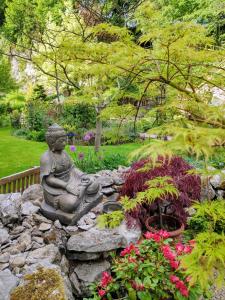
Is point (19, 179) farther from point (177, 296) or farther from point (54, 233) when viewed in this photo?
point (177, 296)

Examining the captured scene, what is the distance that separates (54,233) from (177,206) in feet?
5.55

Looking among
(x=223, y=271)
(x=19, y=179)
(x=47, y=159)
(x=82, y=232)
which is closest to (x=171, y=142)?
(x=223, y=271)

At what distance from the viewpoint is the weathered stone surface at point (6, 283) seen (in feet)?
7.51

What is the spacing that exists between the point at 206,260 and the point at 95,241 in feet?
6.49

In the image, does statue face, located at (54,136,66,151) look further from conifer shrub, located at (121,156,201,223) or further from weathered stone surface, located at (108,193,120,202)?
weathered stone surface, located at (108,193,120,202)

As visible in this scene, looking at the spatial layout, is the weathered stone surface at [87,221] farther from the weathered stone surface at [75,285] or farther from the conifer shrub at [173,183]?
the weathered stone surface at [75,285]

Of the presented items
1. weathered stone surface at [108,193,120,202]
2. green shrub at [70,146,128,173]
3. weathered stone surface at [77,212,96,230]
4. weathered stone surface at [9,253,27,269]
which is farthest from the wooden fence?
weathered stone surface at [9,253,27,269]

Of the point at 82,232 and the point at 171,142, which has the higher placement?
the point at 171,142

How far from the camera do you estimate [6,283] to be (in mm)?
2430

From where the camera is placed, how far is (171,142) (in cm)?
125

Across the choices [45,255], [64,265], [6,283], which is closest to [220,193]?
[64,265]

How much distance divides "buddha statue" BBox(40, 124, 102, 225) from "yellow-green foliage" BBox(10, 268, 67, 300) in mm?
1145

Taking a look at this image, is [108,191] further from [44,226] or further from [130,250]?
[130,250]

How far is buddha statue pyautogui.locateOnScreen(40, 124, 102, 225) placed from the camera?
363 cm
